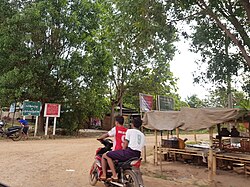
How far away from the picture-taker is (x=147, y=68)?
22531 mm

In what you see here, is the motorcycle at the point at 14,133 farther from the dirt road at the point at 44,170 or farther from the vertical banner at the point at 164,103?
the vertical banner at the point at 164,103

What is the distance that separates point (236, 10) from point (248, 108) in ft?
11.6

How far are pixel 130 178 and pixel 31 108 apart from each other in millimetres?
12594

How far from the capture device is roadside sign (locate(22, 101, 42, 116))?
15.5m

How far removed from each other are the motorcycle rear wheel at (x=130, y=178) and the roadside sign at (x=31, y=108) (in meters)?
12.3

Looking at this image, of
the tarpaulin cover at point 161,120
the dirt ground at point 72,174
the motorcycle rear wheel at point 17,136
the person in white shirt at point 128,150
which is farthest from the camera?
the motorcycle rear wheel at point 17,136

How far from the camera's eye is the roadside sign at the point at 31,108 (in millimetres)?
15502

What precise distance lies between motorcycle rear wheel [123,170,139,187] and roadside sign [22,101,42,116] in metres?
12.3

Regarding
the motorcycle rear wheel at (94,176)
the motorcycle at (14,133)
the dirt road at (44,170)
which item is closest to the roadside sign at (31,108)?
the motorcycle at (14,133)

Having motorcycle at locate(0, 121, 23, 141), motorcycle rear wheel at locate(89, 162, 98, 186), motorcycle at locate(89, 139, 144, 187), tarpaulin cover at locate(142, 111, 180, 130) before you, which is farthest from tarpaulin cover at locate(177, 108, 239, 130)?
motorcycle at locate(0, 121, 23, 141)

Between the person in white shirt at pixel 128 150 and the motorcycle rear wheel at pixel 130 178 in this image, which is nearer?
the motorcycle rear wheel at pixel 130 178

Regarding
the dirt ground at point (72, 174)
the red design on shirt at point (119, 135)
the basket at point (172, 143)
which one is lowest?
the dirt ground at point (72, 174)

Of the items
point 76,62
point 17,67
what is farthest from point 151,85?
point 17,67

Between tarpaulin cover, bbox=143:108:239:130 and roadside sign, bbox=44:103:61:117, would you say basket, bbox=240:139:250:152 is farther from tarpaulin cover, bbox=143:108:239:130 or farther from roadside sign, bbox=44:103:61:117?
roadside sign, bbox=44:103:61:117
